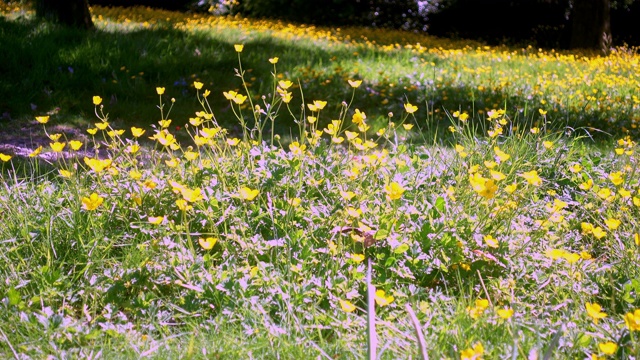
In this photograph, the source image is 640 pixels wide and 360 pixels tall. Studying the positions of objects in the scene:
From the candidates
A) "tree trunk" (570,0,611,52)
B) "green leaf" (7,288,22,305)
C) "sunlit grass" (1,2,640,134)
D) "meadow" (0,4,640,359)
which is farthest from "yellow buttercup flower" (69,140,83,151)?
"tree trunk" (570,0,611,52)

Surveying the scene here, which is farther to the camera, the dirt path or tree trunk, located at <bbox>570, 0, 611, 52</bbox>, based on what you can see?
tree trunk, located at <bbox>570, 0, 611, 52</bbox>

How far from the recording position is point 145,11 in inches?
479

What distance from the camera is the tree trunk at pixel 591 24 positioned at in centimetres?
1196

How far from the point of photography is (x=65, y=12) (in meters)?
7.30

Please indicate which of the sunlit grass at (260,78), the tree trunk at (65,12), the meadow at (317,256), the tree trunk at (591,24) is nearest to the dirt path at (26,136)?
the sunlit grass at (260,78)

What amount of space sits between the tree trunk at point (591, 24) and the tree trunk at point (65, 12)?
9235 millimetres

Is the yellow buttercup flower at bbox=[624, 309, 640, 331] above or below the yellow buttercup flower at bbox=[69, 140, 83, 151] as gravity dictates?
below

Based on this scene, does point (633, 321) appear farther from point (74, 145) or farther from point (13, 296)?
point (74, 145)

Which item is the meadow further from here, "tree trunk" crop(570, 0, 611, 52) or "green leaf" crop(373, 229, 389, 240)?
"tree trunk" crop(570, 0, 611, 52)

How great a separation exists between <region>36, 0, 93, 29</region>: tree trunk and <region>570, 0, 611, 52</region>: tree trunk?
9.23 meters

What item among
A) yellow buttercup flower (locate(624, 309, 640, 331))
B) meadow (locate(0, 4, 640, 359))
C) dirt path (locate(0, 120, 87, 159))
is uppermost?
yellow buttercup flower (locate(624, 309, 640, 331))

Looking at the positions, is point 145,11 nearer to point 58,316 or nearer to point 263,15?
point 263,15

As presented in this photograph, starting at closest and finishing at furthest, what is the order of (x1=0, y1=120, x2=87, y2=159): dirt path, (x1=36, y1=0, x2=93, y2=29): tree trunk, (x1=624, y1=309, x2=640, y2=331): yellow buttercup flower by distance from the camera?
1. (x1=624, y1=309, x2=640, y2=331): yellow buttercup flower
2. (x1=0, y1=120, x2=87, y2=159): dirt path
3. (x1=36, y1=0, x2=93, y2=29): tree trunk

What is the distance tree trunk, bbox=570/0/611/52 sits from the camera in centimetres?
1196
